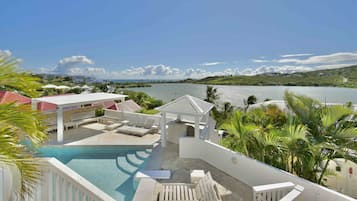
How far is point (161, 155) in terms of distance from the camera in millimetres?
9383

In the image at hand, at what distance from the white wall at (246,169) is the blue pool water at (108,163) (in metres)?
2.12

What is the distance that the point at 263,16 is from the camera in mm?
23172

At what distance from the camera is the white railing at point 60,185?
2141 mm

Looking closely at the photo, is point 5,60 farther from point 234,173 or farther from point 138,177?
point 234,173

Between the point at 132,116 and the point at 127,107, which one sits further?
the point at 127,107

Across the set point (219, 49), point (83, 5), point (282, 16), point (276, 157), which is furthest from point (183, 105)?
point (219, 49)

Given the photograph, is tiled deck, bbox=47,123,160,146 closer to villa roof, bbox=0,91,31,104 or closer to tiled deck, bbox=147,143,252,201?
tiled deck, bbox=147,143,252,201

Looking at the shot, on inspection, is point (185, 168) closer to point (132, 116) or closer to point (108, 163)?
point (108, 163)

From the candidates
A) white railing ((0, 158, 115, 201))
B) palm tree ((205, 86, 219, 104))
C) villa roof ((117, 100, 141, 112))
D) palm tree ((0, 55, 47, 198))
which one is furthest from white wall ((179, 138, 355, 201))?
palm tree ((205, 86, 219, 104))

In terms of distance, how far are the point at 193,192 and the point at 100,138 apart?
792 centimetres

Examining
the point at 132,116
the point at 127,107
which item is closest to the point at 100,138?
the point at 132,116

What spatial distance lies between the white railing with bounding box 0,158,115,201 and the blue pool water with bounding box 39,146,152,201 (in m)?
4.37

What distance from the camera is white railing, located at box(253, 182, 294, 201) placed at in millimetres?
4729

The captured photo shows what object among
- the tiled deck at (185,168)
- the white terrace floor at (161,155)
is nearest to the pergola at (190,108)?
the tiled deck at (185,168)
